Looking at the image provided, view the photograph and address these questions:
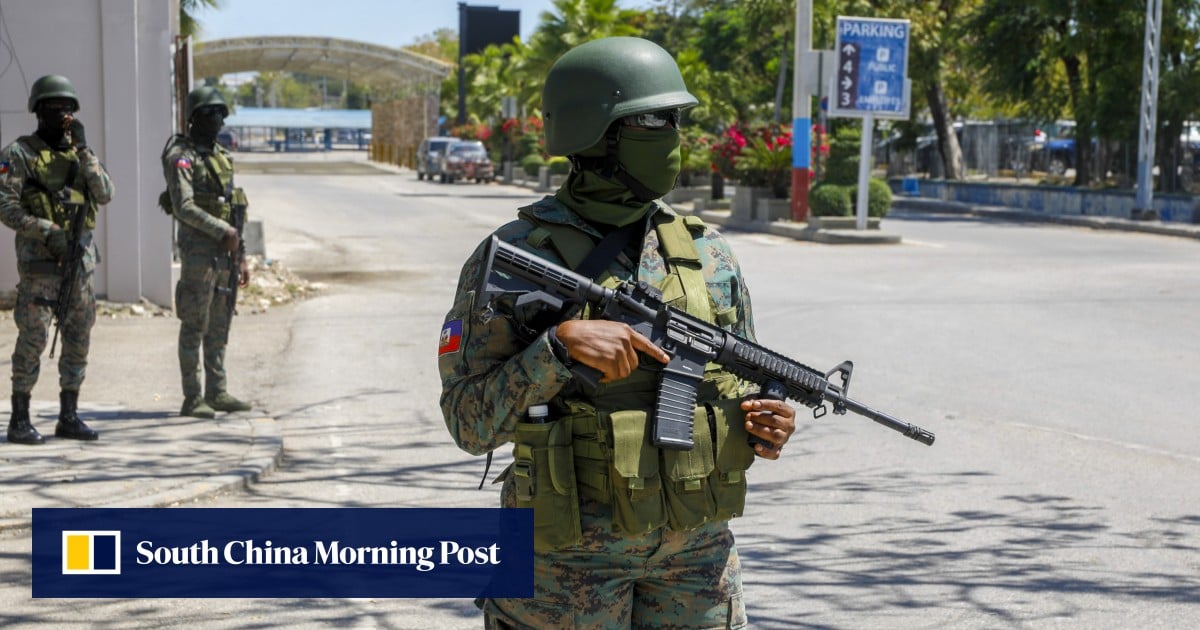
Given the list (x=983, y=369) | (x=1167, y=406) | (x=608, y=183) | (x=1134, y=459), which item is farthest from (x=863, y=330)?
(x=608, y=183)

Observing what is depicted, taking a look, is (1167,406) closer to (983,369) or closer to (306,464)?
(983,369)

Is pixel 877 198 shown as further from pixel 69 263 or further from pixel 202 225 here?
pixel 69 263

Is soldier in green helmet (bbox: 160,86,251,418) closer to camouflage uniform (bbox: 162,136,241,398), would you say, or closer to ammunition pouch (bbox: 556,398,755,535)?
camouflage uniform (bbox: 162,136,241,398)

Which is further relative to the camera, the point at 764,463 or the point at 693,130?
the point at 693,130

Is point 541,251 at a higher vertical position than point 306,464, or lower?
higher

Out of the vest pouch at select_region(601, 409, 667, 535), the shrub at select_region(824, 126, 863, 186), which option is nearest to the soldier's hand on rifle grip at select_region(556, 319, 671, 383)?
the vest pouch at select_region(601, 409, 667, 535)

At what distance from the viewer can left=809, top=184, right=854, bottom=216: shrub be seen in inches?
981

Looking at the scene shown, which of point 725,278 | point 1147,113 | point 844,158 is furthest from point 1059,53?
point 725,278

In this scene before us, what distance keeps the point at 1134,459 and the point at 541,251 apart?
570 cm

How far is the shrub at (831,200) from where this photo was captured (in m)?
24.9

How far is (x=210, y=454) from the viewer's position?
7414 mm

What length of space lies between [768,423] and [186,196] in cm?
595

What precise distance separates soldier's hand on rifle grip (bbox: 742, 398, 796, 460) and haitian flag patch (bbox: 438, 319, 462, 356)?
0.59 m

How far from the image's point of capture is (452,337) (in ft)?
9.10
